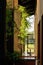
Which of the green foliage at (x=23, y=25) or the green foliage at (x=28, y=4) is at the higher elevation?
the green foliage at (x=28, y=4)

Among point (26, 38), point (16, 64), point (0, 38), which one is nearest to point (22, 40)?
point (26, 38)

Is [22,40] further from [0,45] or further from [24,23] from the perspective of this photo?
[0,45]

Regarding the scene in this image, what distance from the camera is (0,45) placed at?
19.3ft

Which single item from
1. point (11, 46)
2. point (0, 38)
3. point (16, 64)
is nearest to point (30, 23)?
point (11, 46)

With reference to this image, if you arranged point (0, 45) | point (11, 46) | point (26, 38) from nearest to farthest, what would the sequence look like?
point (0, 45) < point (11, 46) < point (26, 38)

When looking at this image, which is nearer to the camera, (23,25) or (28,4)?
(23,25)

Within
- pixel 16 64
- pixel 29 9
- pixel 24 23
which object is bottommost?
pixel 16 64

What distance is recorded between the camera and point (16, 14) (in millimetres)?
9469

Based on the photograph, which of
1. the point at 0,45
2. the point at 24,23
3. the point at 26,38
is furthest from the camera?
the point at 26,38

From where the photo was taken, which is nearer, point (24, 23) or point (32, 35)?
point (24, 23)

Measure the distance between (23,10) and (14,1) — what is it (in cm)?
76

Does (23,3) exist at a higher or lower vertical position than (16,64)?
higher

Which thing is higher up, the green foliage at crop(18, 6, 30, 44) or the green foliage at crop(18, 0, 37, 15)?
the green foliage at crop(18, 0, 37, 15)

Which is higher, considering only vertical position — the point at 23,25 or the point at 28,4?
the point at 28,4
